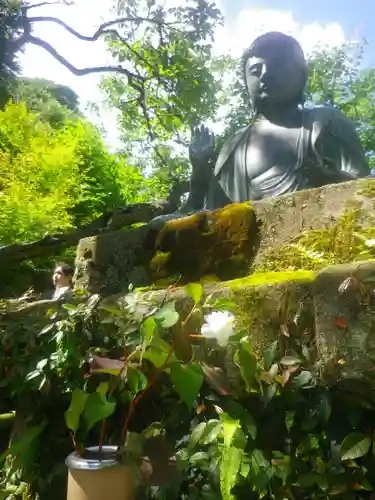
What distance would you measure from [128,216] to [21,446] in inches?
88.8

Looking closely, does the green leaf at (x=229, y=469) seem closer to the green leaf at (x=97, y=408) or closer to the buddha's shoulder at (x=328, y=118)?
the green leaf at (x=97, y=408)

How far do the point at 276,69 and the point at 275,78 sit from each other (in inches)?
3.0

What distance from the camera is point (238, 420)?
1645mm

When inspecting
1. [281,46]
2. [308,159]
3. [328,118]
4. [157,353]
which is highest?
[281,46]

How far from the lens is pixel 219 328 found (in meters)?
1.80

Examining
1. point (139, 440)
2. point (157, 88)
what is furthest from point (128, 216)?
point (157, 88)

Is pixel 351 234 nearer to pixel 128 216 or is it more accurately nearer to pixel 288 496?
pixel 288 496

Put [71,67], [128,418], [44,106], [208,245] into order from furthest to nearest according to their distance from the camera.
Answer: [44,106]
[71,67]
[208,245]
[128,418]

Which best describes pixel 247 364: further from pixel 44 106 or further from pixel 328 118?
pixel 44 106

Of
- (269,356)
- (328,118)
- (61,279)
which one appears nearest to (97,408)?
(269,356)

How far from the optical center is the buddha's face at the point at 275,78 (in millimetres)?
4582

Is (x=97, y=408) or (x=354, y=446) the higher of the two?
(x=97, y=408)

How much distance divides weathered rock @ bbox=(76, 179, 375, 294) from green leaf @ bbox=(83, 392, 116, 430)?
1.12 m

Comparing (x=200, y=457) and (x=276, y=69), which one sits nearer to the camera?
(x=200, y=457)
